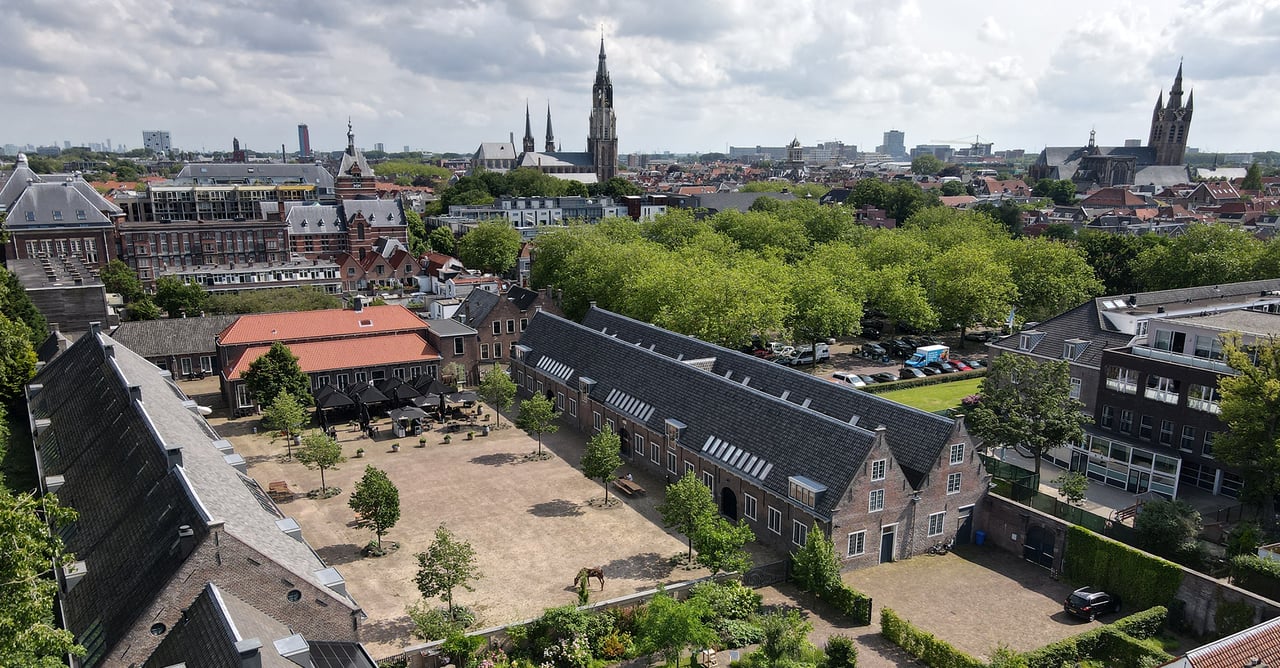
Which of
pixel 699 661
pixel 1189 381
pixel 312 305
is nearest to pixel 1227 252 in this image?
pixel 1189 381

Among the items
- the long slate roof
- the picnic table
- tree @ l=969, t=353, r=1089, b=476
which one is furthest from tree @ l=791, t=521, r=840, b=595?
the long slate roof

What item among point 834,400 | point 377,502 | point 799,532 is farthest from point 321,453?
point 834,400

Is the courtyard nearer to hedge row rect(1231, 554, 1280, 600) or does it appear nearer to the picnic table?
the picnic table

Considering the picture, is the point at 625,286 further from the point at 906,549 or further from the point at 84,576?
the point at 84,576

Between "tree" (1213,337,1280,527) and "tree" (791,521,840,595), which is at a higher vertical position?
"tree" (1213,337,1280,527)

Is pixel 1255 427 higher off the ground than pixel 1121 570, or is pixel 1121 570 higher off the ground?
pixel 1255 427

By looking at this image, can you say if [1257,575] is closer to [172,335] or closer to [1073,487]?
[1073,487]
